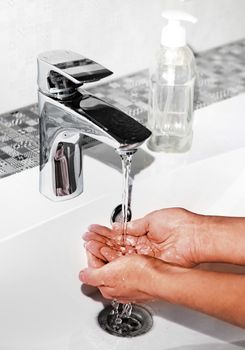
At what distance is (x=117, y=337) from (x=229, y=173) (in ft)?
0.87

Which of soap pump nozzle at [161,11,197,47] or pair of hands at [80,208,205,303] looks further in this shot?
soap pump nozzle at [161,11,197,47]

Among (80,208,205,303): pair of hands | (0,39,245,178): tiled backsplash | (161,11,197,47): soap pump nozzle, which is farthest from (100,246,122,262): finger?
(161,11,197,47): soap pump nozzle

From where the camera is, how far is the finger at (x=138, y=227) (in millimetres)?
825

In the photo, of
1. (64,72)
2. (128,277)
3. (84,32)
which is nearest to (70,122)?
(64,72)

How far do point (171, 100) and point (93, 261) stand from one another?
27 centimetres

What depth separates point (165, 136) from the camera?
94cm

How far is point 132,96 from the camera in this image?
1031 mm

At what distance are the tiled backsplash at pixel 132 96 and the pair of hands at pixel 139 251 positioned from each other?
0.13 meters

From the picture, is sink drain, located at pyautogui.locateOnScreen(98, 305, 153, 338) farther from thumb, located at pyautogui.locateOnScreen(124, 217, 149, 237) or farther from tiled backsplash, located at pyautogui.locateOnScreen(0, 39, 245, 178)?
Result: tiled backsplash, located at pyautogui.locateOnScreen(0, 39, 245, 178)

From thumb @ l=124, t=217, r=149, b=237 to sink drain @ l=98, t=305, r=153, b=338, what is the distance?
89mm

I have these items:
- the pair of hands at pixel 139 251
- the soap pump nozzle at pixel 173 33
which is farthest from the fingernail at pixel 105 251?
the soap pump nozzle at pixel 173 33

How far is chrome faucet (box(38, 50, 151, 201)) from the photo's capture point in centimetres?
70

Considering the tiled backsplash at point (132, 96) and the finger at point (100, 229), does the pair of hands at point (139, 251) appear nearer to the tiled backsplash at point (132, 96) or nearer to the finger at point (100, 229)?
the finger at point (100, 229)

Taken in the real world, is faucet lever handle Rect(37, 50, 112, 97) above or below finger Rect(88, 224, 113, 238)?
above
